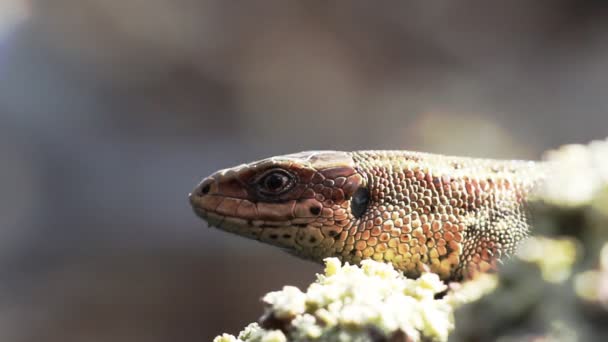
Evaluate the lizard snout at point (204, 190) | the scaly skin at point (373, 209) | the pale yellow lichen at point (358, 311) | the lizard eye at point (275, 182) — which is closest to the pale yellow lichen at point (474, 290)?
the pale yellow lichen at point (358, 311)

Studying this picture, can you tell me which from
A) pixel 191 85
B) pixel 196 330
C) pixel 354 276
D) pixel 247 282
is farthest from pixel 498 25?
pixel 354 276

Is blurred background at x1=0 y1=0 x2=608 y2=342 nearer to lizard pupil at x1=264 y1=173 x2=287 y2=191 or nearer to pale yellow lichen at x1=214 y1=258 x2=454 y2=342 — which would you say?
lizard pupil at x1=264 y1=173 x2=287 y2=191

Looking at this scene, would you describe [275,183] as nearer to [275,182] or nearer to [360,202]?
[275,182]

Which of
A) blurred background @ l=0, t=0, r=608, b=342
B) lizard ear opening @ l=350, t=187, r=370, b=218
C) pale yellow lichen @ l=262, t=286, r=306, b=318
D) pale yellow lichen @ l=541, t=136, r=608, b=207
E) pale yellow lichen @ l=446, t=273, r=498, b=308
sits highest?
blurred background @ l=0, t=0, r=608, b=342

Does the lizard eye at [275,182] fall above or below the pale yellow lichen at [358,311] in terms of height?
above

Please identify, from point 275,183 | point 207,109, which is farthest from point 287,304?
point 207,109

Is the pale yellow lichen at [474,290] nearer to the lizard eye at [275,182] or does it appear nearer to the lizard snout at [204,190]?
the lizard eye at [275,182]


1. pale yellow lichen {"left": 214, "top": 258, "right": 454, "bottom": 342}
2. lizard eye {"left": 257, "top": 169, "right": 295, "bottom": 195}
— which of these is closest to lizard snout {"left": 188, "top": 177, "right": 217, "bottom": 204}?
lizard eye {"left": 257, "top": 169, "right": 295, "bottom": 195}
